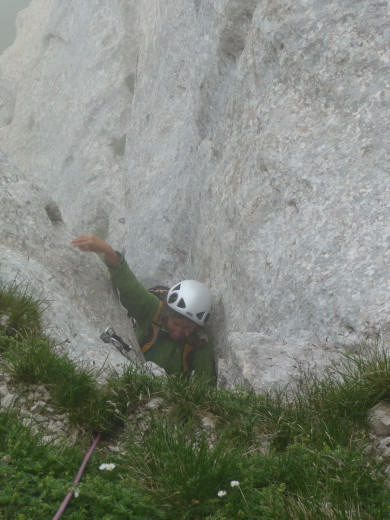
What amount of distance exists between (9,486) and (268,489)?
78.7 inches

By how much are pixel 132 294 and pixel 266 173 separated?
386cm

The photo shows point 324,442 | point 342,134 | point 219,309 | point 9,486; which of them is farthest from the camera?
point 219,309

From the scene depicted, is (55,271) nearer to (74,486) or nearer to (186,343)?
(186,343)

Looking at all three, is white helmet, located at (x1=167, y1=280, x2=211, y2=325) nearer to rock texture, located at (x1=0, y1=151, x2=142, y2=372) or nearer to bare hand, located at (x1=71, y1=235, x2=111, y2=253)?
rock texture, located at (x1=0, y1=151, x2=142, y2=372)

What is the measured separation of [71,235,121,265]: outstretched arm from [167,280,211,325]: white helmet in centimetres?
153

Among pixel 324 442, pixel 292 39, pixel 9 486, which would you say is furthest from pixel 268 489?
pixel 292 39

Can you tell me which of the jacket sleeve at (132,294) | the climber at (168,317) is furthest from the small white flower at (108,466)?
the jacket sleeve at (132,294)

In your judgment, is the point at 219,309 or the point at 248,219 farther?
the point at 219,309

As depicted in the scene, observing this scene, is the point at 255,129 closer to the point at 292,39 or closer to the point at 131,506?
the point at 292,39

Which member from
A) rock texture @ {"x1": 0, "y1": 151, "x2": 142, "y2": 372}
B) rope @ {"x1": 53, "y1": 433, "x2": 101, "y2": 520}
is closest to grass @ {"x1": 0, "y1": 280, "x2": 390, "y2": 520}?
rope @ {"x1": 53, "y1": 433, "x2": 101, "y2": 520}

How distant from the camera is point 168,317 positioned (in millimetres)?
12703

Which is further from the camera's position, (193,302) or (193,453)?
(193,302)

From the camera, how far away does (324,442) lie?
4891mm

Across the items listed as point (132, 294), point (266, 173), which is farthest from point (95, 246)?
point (266, 173)
